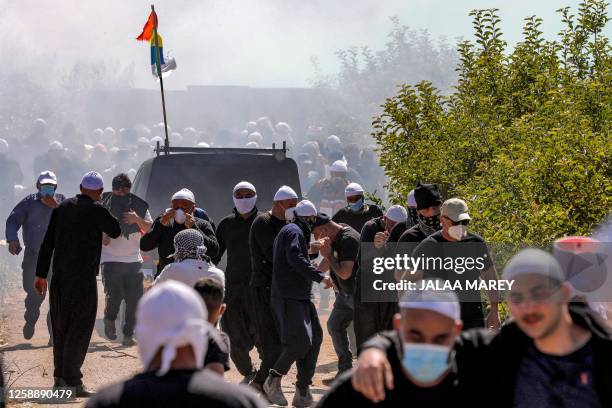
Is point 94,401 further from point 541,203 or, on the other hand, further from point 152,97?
point 152,97

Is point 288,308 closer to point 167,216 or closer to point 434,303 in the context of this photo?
point 167,216

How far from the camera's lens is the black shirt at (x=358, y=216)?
14.0 m

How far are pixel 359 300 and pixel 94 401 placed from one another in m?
7.98

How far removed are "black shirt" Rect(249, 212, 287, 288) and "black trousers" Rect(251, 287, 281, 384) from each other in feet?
0.30

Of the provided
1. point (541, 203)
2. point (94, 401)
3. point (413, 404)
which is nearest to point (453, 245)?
point (541, 203)

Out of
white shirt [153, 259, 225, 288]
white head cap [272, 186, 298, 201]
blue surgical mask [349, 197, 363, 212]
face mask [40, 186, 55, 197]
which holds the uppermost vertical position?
face mask [40, 186, 55, 197]

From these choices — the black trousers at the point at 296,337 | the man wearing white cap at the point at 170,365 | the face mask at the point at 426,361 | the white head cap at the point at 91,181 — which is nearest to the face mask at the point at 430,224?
the black trousers at the point at 296,337

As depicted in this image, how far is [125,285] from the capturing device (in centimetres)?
1511

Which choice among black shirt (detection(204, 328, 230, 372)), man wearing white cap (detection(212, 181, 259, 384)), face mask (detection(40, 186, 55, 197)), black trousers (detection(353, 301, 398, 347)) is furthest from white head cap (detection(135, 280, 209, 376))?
face mask (detection(40, 186, 55, 197))

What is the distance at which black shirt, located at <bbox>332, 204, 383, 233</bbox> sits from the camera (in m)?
14.0

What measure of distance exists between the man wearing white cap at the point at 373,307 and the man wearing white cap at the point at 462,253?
227 centimetres

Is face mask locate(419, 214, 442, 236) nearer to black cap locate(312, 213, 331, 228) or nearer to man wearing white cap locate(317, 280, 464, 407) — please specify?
black cap locate(312, 213, 331, 228)

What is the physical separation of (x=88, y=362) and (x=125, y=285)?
6.18 ft

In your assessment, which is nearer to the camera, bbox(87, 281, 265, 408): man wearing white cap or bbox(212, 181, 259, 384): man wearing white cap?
bbox(87, 281, 265, 408): man wearing white cap
